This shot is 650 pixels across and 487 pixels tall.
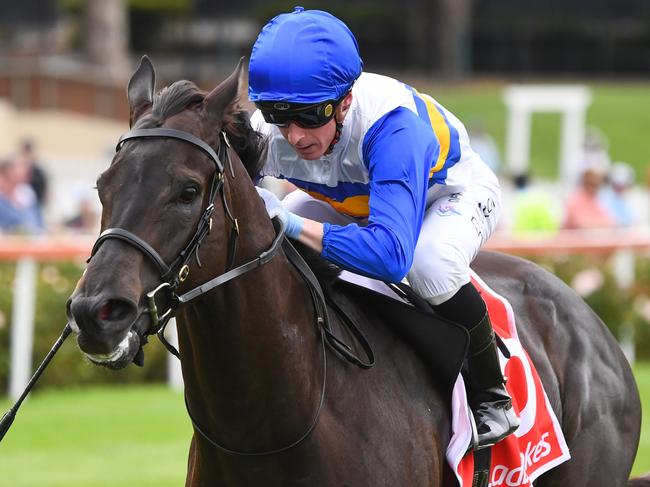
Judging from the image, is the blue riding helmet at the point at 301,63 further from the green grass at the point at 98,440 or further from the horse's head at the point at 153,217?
the green grass at the point at 98,440

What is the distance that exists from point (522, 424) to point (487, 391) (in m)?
0.26

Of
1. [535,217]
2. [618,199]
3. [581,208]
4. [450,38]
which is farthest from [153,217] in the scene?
[450,38]

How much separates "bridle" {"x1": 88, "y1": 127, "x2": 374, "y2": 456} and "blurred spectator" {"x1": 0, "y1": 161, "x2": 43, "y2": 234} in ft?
25.9

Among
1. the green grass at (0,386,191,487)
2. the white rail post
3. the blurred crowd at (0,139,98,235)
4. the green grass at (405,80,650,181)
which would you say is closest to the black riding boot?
the green grass at (0,386,191,487)

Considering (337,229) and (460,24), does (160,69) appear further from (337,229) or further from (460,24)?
(337,229)

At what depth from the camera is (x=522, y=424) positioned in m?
4.28

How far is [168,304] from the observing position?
314 cm

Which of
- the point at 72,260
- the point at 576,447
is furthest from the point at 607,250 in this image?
the point at 576,447

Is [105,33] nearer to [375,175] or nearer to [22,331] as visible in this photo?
[22,331]

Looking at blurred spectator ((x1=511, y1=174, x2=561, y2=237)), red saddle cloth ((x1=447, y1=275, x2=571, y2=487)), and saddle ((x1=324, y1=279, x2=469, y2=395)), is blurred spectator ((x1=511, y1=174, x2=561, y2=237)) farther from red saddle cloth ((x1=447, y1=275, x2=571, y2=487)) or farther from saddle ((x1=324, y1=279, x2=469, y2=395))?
saddle ((x1=324, y1=279, x2=469, y2=395))

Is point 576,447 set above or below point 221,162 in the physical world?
below

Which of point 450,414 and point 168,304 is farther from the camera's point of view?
point 450,414

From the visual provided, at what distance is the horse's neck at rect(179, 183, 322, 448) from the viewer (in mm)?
3410

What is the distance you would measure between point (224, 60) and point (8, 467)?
25.1 meters
